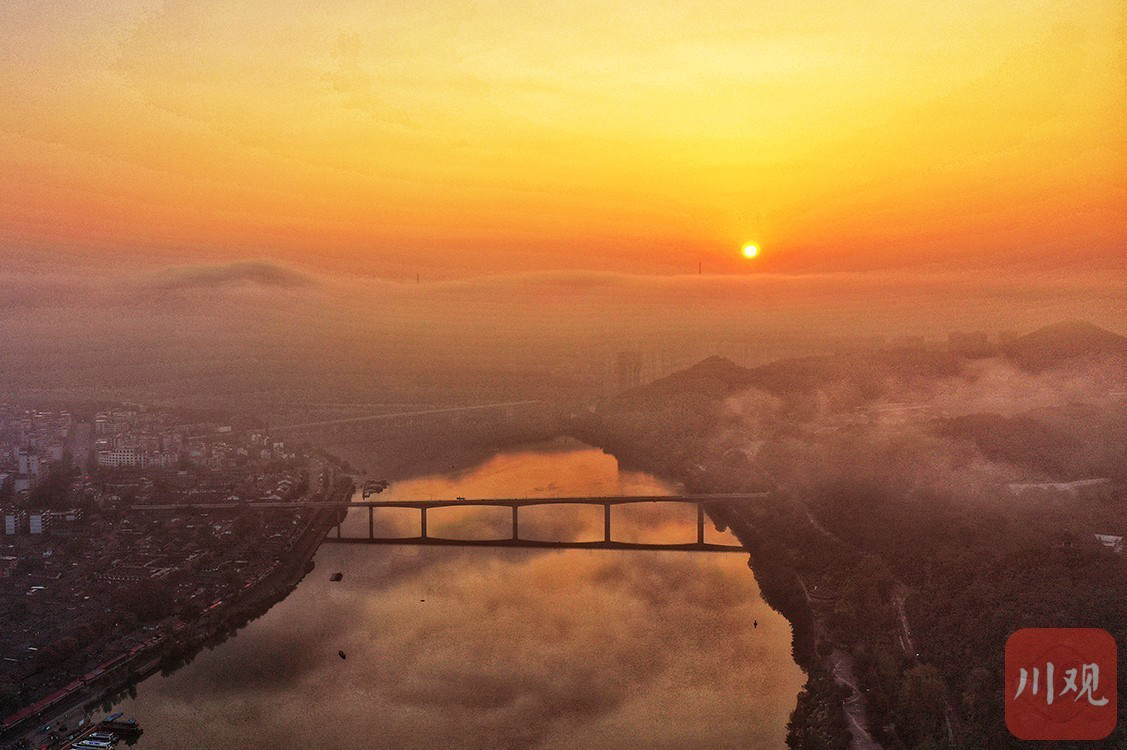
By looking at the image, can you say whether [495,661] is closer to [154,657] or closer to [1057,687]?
[154,657]

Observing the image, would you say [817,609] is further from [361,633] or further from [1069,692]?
[1069,692]

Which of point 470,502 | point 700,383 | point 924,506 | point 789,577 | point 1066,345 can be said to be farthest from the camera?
point 700,383

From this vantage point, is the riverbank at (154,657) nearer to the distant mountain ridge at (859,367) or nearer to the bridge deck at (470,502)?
the bridge deck at (470,502)

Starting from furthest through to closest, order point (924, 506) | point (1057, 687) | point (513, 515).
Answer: point (513, 515), point (924, 506), point (1057, 687)

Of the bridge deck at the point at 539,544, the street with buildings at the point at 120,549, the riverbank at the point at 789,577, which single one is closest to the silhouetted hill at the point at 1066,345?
the riverbank at the point at 789,577

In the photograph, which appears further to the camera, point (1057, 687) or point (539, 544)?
point (539, 544)

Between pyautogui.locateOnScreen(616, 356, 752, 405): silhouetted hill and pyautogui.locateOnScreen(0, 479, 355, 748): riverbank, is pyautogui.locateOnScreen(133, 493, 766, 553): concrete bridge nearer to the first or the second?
pyautogui.locateOnScreen(0, 479, 355, 748): riverbank

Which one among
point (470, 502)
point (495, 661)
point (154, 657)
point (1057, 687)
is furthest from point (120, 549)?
point (1057, 687)
